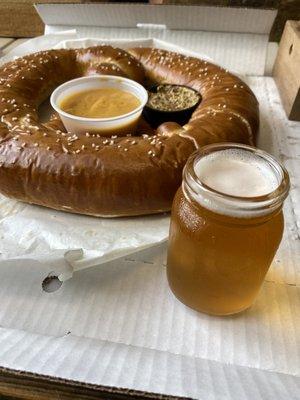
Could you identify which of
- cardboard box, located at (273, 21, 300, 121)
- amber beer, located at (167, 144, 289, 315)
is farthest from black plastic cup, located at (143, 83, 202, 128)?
amber beer, located at (167, 144, 289, 315)

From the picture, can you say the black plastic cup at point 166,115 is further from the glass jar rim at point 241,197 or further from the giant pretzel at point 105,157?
the glass jar rim at point 241,197

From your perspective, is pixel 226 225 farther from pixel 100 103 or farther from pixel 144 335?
pixel 100 103

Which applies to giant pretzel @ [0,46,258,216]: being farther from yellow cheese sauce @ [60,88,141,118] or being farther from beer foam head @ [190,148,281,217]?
beer foam head @ [190,148,281,217]

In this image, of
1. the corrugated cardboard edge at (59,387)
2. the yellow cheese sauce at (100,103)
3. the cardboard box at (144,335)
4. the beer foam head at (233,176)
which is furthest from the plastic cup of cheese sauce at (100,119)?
the corrugated cardboard edge at (59,387)

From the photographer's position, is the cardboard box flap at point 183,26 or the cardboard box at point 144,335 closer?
the cardboard box at point 144,335

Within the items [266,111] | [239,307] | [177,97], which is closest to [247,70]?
[266,111]

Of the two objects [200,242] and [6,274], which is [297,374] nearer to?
[200,242]

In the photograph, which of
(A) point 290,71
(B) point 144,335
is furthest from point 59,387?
(A) point 290,71
